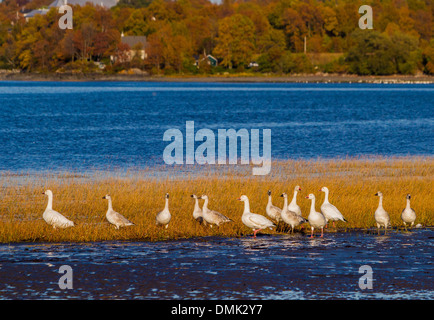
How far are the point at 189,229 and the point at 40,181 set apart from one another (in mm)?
12731

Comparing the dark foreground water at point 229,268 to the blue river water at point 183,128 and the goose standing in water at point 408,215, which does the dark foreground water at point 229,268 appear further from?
the blue river water at point 183,128

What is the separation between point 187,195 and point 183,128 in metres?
49.5

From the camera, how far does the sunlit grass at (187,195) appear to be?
67.1 feet

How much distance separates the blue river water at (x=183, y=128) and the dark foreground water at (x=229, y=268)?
2007 centimetres

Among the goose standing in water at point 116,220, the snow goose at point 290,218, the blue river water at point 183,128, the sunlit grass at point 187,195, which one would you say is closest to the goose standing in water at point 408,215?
the sunlit grass at point 187,195

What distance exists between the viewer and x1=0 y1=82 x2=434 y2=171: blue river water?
46.7m

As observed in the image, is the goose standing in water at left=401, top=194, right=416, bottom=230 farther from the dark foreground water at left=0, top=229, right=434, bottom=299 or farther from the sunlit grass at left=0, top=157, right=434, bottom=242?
the sunlit grass at left=0, top=157, right=434, bottom=242

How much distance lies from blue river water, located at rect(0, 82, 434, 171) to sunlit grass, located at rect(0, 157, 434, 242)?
25.2ft

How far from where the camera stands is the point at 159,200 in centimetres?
2509

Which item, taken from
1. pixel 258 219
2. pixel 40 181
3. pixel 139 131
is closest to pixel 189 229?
pixel 258 219

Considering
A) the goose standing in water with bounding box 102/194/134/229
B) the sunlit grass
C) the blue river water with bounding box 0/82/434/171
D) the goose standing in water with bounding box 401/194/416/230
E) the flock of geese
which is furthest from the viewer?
the blue river water with bounding box 0/82/434/171

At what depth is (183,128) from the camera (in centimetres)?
7569

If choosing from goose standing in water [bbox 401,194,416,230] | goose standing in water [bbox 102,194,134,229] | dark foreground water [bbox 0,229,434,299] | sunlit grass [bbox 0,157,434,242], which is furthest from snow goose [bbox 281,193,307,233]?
goose standing in water [bbox 102,194,134,229]

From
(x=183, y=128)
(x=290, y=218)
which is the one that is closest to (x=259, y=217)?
(x=290, y=218)
